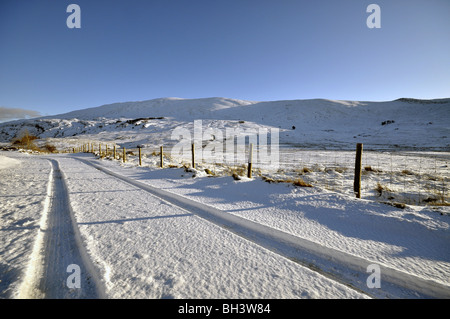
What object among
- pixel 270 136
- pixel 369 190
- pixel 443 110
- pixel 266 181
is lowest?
pixel 369 190

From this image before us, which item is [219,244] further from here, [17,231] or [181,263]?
[17,231]

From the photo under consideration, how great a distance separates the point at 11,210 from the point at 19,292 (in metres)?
2.91

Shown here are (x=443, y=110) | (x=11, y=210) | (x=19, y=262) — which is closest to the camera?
(x=19, y=262)

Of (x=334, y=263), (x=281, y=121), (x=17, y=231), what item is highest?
(x=281, y=121)

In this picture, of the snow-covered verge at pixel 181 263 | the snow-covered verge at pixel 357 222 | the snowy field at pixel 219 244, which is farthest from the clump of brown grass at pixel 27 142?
the snow-covered verge at pixel 357 222

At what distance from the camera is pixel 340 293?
1.62 m

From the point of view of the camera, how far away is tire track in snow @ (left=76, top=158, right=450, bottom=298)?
172 cm

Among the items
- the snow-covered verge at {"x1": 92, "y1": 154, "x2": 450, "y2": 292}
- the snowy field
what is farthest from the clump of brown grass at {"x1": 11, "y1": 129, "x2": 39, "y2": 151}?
the snow-covered verge at {"x1": 92, "y1": 154, "x2": 450, "y2": 292}

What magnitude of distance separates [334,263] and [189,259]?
1.65m

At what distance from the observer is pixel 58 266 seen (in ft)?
6.48

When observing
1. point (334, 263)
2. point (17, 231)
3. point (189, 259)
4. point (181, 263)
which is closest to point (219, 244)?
point (189, 259)

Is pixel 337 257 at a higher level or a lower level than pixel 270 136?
lower

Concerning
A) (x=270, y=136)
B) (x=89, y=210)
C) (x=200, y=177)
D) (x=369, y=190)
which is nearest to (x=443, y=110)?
(x=270, y=136)

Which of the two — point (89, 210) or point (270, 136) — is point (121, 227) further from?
point (270, 136)
